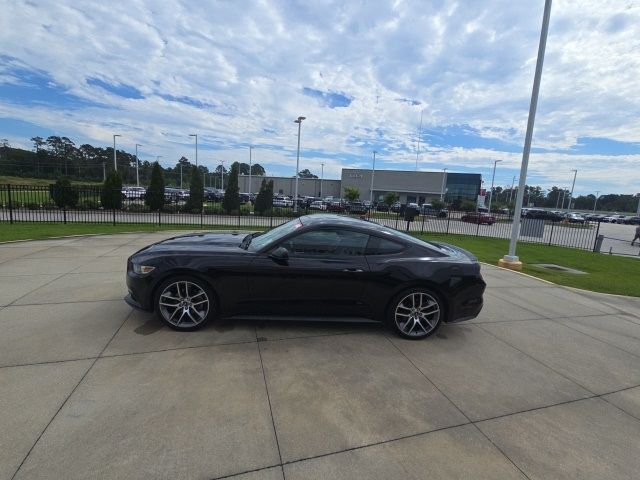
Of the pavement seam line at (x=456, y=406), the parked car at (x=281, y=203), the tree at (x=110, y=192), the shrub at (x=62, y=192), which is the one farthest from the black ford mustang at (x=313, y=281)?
the parked car at (x=281, y=203)

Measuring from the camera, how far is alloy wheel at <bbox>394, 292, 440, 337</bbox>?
406 centimetres

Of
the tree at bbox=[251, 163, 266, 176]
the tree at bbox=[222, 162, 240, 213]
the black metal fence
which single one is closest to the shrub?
the black metal fence

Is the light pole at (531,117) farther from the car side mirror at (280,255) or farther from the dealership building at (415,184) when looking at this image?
the dealership building at (415,184)

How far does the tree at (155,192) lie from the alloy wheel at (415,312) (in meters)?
24.0

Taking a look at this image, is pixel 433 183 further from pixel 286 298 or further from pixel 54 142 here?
pixel 54 142

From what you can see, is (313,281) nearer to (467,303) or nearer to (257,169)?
(467,303)

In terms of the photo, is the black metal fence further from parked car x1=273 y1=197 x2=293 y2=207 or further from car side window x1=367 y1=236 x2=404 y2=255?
parked car x1=273 y1=197 x2=293 y2=207

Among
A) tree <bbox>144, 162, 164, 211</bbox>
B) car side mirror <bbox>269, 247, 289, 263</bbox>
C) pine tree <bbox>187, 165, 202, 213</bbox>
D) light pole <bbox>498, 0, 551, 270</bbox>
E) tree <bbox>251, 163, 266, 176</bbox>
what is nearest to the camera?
car side mirror <bbox>269, 247, 289, 263</bbox>

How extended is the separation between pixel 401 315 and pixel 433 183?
7221 cm

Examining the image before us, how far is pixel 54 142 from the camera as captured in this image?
97.7 meters

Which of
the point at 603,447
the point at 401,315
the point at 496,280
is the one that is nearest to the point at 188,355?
the point at 401,315

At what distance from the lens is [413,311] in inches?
160

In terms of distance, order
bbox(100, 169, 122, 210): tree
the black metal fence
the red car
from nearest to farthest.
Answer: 1. the black metal fence
2. bbox(100, 169, 122, 210): tree
3. the red car

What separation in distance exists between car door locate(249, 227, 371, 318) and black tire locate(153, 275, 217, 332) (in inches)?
20.9
